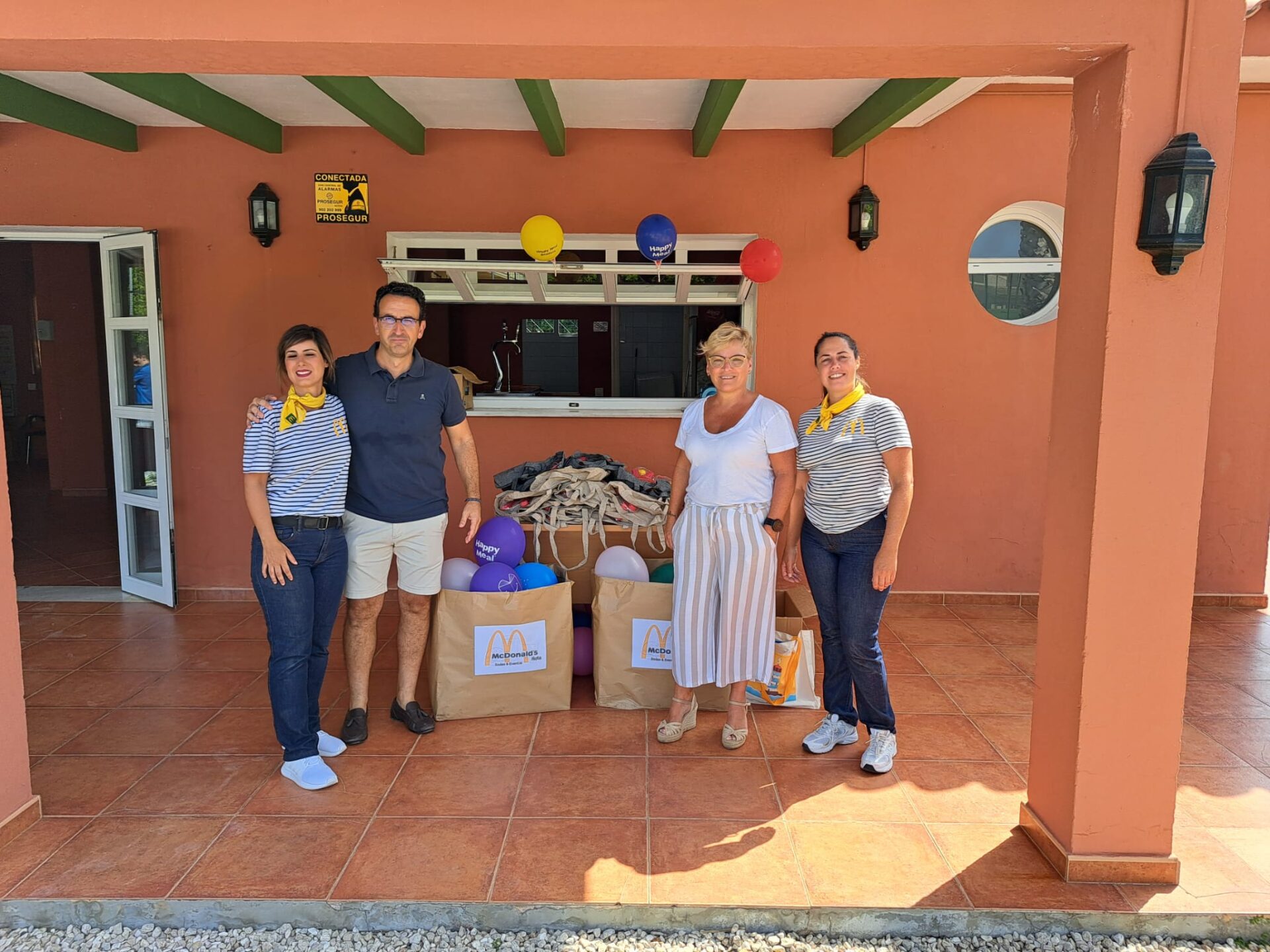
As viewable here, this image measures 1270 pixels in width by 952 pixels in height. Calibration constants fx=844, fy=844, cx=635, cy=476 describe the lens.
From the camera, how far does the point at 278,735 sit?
10.2 feet

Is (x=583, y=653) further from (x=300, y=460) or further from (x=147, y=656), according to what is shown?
(x=147, y=656)

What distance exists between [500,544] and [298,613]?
3.34ft

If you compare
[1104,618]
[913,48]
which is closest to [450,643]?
[1104,618]

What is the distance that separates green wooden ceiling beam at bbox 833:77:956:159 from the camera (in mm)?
A: 3818

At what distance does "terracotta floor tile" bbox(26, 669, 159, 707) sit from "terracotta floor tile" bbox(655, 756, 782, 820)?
2.21 m

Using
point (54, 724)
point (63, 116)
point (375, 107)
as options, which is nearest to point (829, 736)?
point (54, 724)

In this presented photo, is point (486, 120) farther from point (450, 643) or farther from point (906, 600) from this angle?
point (906, 600)

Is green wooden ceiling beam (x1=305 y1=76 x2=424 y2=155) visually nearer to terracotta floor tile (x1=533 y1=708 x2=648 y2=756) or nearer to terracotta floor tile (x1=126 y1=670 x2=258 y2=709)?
terracotta floor tile (x1=126 y1=670 x2=258 y2=709)

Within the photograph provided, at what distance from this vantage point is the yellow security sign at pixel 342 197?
4988 millimetres

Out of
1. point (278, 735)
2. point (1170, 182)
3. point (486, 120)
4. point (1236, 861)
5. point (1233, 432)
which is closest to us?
point (1170, 182)

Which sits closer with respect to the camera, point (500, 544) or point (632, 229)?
point (500, 544)

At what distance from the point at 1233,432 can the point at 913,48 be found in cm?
424

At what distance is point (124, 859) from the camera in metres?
2.60

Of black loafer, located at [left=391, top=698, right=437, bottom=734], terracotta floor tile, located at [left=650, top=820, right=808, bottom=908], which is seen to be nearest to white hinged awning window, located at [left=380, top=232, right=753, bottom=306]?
black loafer, located at [left=391, top=698, right=437, bottom=734]
